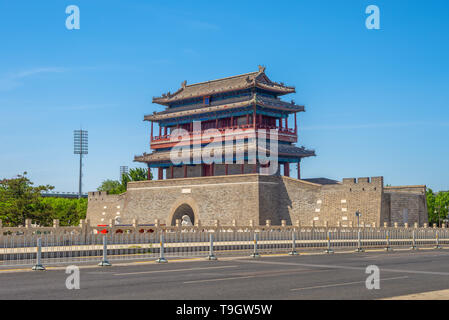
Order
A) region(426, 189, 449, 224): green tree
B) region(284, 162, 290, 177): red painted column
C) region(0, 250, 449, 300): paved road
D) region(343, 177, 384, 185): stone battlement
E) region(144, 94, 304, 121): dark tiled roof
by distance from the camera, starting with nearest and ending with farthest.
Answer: region(0, 250, 449, 300): paved road < region(343, 177, 384, 185): stone battlement < region(144, 94, 304, 121): dark tiled roof < region(284, 162, 290, 177): red painted column < region(426, 189, 449, 224): green tree

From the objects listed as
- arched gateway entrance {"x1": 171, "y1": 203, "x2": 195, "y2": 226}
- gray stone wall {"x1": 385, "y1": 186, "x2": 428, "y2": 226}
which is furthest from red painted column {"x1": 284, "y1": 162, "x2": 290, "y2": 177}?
gray stone wall {"x1": 385, "y1": 186, "x2": 428, "y2": 226}

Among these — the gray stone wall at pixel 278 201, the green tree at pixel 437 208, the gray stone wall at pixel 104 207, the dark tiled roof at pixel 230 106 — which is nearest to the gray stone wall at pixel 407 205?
the gray stone wall at pixel 278 201

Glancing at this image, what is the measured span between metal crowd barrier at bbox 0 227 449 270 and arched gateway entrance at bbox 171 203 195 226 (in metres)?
29.4

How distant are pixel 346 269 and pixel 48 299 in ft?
34.6

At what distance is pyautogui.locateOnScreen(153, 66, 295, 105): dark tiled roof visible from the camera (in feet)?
207

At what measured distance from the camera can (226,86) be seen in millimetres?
66000

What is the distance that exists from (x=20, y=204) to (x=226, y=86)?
2625 cm

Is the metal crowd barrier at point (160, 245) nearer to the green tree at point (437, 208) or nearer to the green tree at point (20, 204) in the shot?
the green tree at point (20, 204)

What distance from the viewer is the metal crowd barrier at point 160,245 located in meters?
24.0

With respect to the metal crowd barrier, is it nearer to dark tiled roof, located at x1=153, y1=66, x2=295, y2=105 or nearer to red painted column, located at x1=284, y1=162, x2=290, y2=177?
red painted column, located at x1=284, y1=162, x2=290, y2=177

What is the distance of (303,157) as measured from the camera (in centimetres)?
6462

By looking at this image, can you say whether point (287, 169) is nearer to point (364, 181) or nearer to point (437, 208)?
point (364, 181)

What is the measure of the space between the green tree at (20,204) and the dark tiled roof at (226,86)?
20.2m
